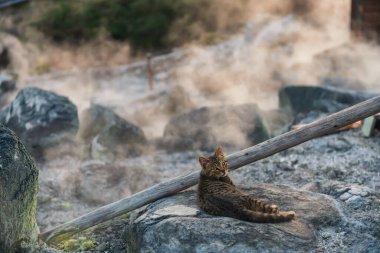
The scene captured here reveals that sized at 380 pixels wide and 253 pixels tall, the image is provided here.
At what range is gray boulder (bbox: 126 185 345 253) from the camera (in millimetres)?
4762

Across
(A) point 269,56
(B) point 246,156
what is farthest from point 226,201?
(A) point 269,56

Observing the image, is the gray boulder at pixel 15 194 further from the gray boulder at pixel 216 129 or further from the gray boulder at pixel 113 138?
the gray boulder at pixel 216 129

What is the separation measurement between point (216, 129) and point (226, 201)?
14.6 ft

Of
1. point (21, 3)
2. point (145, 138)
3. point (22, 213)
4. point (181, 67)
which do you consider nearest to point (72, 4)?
point (21, 3)

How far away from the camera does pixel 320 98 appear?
10.3 meters

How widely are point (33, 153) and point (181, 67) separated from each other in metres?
6.26

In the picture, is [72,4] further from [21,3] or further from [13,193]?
[13,193]

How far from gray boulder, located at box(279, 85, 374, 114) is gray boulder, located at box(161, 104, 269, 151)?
1213mm

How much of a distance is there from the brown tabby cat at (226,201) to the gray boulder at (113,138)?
387 centimetres

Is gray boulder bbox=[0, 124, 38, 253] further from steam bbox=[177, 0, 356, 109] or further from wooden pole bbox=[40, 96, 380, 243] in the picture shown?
steam bbox=[177, 0, 356, 109]

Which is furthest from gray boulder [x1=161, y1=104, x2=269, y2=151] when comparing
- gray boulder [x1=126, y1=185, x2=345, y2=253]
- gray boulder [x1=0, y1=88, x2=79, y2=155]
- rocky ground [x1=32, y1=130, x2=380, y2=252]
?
gray boulder [x1=126, y1=185, x2=345, y2=253]

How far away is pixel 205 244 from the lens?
4.80 meters

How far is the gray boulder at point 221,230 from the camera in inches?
187

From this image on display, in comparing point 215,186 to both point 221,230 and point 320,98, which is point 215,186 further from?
point 320,98
